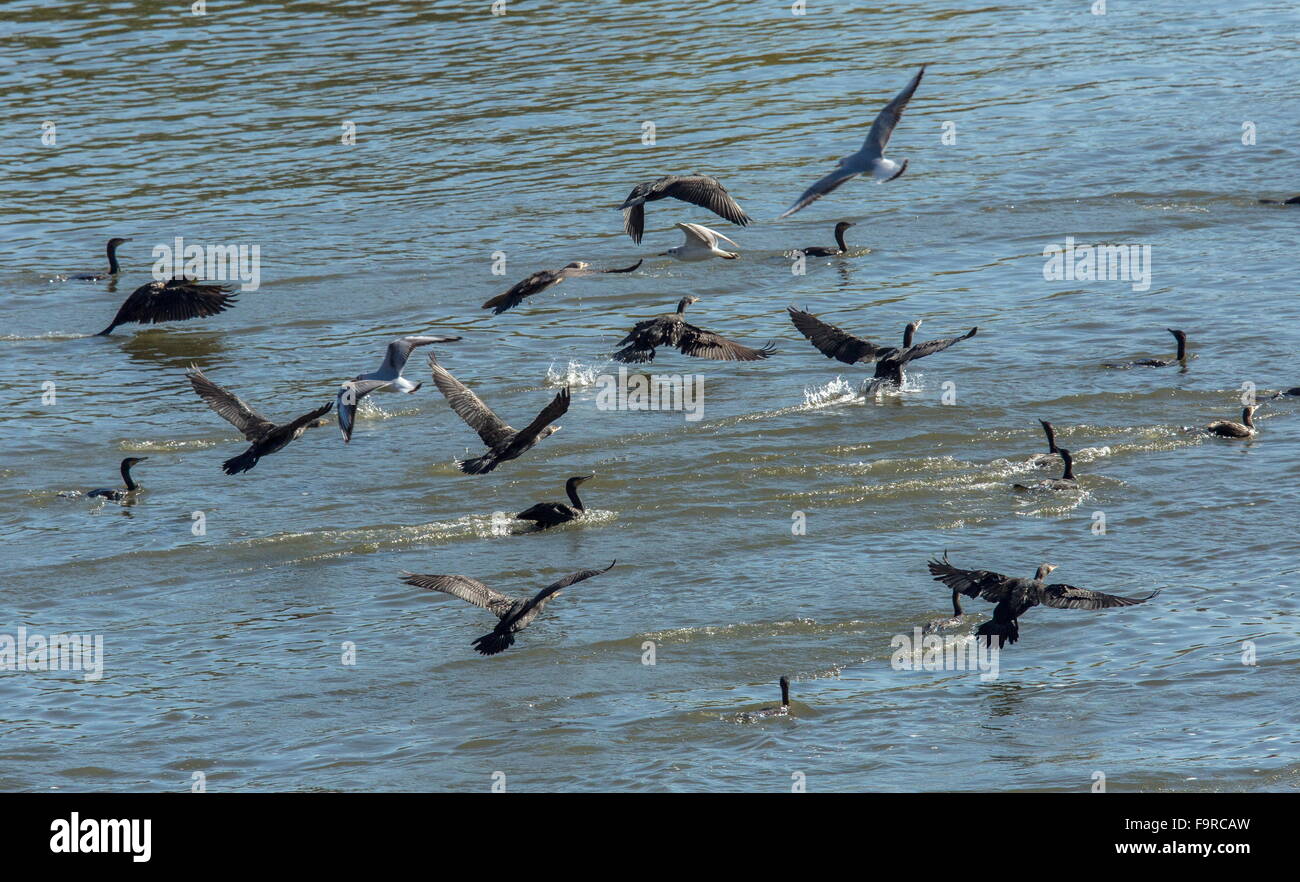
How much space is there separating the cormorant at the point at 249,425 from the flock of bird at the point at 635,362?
0.04 ft

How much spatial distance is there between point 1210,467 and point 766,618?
14.2 ft

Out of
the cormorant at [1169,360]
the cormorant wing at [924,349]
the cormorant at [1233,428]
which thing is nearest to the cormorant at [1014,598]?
the cormorant wing at [924,349]

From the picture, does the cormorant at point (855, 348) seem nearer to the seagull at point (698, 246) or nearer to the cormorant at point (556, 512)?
the seagull at point (698, 246)

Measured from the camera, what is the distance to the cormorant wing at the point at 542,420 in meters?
11.7

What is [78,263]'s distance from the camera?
20.8m

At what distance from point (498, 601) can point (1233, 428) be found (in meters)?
6.47

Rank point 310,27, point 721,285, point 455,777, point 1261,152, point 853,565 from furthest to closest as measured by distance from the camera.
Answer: point 310,27 → point 1261,152 → point 721,285 → point 853,565 → point 455,777

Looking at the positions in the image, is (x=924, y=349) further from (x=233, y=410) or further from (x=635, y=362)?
(x=233, y=410)

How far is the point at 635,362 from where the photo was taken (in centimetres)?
1591

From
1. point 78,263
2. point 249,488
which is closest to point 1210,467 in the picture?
point 249,488

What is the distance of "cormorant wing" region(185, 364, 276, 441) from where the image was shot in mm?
13898

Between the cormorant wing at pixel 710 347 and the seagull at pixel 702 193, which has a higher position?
the seagull at pixel 702 193

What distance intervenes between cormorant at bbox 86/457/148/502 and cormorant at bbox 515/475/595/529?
3.36 meters
